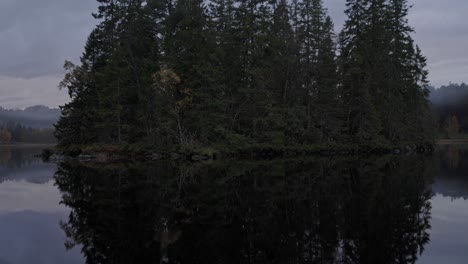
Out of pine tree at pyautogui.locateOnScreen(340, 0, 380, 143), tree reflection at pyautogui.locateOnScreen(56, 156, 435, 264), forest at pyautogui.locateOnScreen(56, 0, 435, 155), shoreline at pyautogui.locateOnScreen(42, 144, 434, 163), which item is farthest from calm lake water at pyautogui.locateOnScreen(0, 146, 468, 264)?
pine tree at pyautogui.locateOnScreen(340, 0, 380, 143)

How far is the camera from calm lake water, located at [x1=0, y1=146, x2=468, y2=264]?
23.7 ft

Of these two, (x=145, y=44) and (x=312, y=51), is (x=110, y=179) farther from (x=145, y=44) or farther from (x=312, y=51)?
(x=312, y=51)

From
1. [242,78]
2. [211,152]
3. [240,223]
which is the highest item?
[242,78]

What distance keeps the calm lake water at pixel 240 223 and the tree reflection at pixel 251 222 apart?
0.02m

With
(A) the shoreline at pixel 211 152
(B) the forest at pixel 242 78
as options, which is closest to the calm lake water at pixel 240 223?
(A) the shoreline at pixel 211 152

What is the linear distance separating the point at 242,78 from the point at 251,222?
3218 centimetres

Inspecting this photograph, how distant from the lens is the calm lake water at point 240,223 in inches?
284

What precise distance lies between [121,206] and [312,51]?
119 feet

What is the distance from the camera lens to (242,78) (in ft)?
134

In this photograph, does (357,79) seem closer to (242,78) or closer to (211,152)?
(242,78)

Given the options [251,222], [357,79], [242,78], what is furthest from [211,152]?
[251,222]

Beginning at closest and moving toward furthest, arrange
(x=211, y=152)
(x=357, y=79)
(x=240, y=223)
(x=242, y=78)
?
(x=240, y=223) < (x=211, y=152) < (x=242, y=78) < (x=357, y=79)

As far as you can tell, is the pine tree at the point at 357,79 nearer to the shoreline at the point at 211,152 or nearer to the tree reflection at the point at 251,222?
the shoreline at the point at 211,152

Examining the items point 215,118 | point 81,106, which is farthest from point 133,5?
point 215,118
